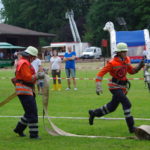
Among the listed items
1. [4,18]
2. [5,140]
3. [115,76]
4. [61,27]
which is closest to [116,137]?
[115,76]

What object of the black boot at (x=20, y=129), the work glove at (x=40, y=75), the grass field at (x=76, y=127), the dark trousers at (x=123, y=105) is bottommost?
the grass field at (x=76, y=127)

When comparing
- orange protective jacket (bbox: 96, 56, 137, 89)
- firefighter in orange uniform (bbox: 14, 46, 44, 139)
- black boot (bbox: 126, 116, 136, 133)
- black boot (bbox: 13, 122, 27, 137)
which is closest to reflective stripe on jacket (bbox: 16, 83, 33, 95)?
firefighter in orange uniform (bbox: 14, 46, 44, 139)

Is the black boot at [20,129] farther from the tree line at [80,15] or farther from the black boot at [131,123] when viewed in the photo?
the tree line at [80,15]

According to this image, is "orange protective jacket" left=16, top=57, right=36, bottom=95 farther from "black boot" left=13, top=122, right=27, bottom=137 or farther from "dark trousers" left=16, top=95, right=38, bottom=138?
"black boot" left=13, top=122, right=27, bottom=137

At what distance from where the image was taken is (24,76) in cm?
905

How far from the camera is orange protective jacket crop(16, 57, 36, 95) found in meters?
9.01

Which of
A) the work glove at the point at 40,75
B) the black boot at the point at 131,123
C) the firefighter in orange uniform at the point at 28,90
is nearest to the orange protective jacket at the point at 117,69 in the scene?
the black boot at the point at 131,123

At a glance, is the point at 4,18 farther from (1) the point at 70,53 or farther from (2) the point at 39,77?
(2) the point at 39,77

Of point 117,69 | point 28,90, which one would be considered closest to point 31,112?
point 28,90

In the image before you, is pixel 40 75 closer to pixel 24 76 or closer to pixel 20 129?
pixel 24 76

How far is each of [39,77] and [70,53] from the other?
36.9 ft

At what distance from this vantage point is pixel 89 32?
258 ft

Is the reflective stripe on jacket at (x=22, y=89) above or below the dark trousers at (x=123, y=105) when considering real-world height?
above

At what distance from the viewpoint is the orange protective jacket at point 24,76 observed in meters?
9.01
